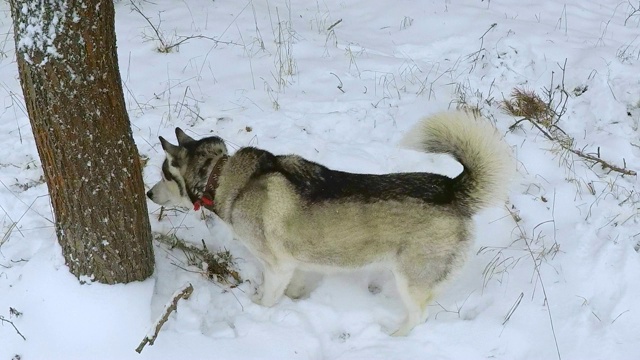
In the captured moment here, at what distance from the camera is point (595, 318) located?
3.54 meters

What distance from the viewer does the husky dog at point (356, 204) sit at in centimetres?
331

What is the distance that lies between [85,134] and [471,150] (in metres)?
2.03

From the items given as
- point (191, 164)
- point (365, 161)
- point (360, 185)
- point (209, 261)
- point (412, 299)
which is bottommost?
point (209, 261)

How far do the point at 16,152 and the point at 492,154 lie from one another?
141 inches

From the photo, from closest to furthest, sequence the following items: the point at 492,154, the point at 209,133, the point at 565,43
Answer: the point at 492,154 → the point at 209,133 → the point at 565,43

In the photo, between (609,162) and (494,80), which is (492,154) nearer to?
(609,162)

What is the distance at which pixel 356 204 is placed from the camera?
3377 millimetres

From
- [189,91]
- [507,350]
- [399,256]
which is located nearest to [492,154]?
[399,256]

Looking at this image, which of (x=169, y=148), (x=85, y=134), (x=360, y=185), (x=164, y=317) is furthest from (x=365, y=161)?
(x=85, y=134)

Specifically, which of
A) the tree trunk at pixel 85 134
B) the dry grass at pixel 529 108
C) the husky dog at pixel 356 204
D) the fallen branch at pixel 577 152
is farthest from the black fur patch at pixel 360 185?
the dry grass at pixel 529 108

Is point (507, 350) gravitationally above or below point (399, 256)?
below

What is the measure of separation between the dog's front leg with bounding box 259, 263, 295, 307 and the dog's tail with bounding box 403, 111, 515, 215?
1.09 metres

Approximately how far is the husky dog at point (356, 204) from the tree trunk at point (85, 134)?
511mm

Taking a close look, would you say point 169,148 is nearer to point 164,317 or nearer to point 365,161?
point 164,317
